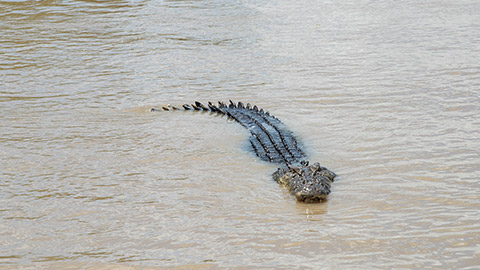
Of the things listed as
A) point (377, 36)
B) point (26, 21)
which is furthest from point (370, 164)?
point (26, 21)

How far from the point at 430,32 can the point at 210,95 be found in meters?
5.32

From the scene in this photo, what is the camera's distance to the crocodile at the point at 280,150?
20.6ft

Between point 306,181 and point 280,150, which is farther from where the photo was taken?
point 280,150

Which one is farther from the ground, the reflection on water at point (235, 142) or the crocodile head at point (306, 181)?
the crocodile head at point (306, 181)

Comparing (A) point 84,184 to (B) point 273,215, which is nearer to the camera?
(B) point 273,215

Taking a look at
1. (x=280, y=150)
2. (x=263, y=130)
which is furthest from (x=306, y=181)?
(x=263, y=130)

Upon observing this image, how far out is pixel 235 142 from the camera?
8375 mm

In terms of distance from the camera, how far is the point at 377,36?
1334 centimetres

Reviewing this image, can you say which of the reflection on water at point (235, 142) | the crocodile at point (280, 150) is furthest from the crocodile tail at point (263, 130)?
the reflection on water at point (235, 142)

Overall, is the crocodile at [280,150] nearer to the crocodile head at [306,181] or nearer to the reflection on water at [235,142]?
the crocodile head at [306,181]

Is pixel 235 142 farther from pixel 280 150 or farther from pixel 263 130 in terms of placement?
pixel 280 150

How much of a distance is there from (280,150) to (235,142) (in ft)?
2.97

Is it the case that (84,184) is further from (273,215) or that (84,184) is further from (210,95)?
(210,95)

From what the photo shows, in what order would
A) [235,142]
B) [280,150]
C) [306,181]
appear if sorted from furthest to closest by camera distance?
[235,142], [280,150], [306,181]
